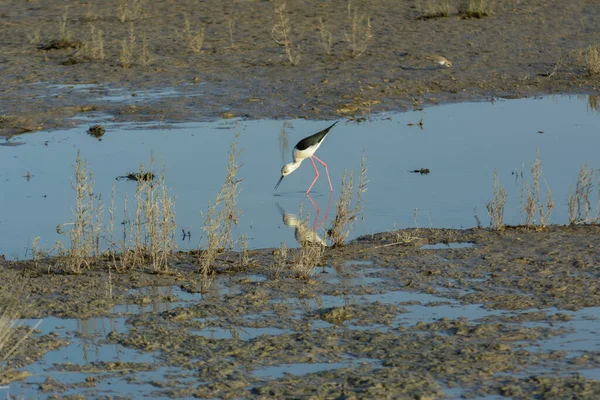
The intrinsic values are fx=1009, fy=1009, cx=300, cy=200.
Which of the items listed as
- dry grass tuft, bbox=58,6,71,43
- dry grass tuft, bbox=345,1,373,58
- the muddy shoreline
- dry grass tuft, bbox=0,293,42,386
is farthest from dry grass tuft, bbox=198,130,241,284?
dry grass tuft, bbox=58,6,71,43

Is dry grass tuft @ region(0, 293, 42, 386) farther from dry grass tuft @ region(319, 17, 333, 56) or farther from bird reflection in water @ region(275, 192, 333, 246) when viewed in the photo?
dry grass tuft @ region(319, 17, 333, 56)

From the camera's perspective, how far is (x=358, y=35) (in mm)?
16938

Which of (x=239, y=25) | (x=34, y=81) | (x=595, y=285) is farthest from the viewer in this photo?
(x=239, y=25)

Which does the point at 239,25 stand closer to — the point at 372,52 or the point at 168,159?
the point at 372,52

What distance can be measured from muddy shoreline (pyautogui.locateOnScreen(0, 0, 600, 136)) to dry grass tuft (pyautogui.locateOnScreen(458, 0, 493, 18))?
0.38ft

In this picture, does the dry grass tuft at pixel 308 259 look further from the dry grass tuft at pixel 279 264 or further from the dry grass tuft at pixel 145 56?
the dry grass tuft at pixel 145 56

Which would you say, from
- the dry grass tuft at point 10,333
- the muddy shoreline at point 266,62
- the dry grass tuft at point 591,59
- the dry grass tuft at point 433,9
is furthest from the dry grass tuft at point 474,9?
the dry grass tuft at point 10,333

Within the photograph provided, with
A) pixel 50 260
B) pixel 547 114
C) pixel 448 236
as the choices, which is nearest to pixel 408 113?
pixel 547 114

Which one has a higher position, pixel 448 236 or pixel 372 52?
pixel 372 52

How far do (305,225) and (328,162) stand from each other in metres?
2.72

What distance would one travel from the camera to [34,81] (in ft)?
47.5

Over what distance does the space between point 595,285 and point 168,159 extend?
5.40m

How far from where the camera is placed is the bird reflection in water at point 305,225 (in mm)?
7699

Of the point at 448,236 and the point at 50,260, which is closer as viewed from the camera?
the point at 50,260
